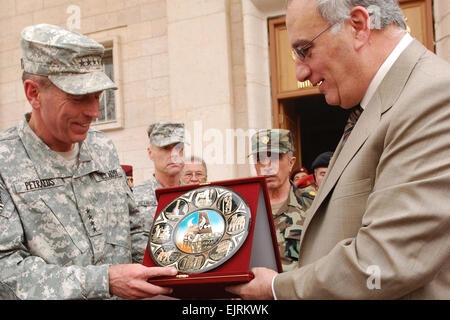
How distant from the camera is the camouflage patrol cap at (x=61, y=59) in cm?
234

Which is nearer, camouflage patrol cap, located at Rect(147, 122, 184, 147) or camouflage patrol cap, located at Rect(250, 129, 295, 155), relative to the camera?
camouflage patrol cap, located at Rect(250, 129, 295, 155)

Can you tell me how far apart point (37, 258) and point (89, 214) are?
13.3 inches

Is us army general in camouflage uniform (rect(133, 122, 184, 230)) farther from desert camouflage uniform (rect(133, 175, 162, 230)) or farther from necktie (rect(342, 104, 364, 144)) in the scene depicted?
necktie (rect(342, 104, 364, 144))

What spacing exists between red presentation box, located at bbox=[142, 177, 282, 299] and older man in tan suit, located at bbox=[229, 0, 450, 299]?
0.08m

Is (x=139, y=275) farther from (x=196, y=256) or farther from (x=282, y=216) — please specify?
(x=282, y=216)

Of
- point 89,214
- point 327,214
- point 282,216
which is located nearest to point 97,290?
point 89,214

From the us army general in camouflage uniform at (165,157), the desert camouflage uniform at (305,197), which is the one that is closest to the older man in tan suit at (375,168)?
the desert camouflage uniform at (305,197)

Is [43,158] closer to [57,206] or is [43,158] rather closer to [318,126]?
[57,206]

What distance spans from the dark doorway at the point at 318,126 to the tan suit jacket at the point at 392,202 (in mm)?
8802

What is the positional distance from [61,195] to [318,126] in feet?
40.0

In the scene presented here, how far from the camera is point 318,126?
46.2ft

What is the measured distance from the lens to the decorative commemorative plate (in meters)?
2.15

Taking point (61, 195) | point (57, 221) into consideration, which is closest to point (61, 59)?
point (61, 195)

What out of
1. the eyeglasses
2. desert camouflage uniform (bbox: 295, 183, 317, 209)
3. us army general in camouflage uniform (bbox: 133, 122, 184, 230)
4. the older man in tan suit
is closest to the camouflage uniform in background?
the older man in tan suit
